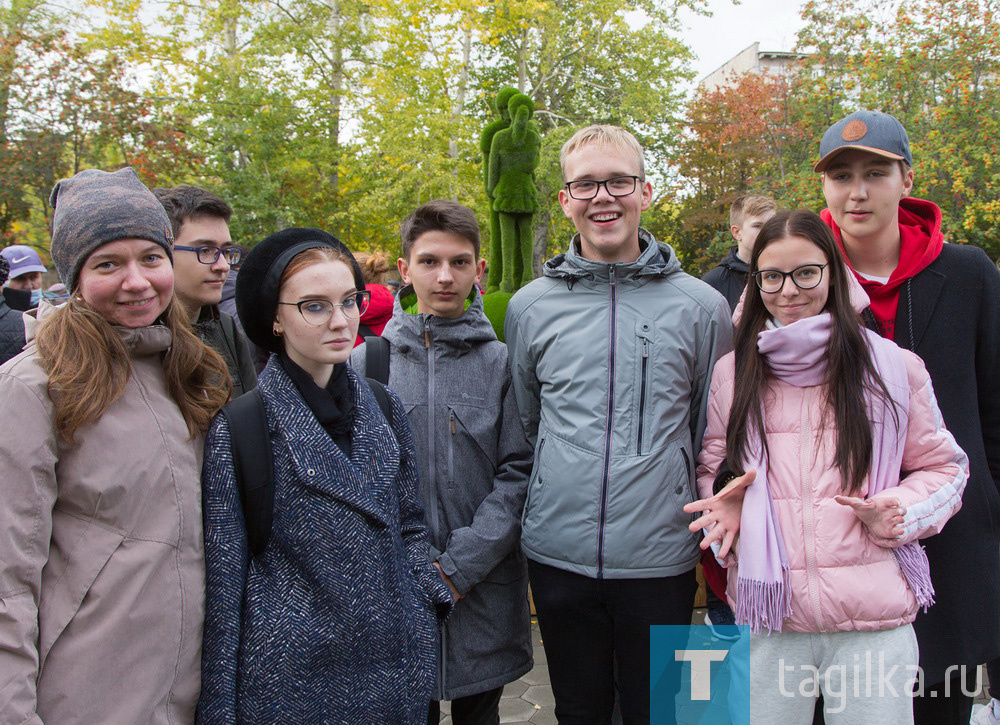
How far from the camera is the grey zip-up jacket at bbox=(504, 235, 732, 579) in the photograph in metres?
2.25

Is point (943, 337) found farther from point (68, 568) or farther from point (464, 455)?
point (68, 568)

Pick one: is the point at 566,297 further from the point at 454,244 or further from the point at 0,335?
the point at 0,335

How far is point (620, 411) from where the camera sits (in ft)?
7.52

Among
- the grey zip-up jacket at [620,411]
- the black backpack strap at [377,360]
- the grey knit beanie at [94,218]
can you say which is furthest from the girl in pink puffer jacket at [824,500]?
the grey knit beanie at [94,218]

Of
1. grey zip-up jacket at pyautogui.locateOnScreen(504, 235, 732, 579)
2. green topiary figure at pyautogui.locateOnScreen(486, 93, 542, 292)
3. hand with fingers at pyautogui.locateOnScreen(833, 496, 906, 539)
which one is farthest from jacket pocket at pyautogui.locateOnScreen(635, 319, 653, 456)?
green topiary figure at pyautogui.locateOnScreen(486, 93, 542, 292)

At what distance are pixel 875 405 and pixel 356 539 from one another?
1.50m

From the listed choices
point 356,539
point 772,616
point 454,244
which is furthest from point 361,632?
point 454,244

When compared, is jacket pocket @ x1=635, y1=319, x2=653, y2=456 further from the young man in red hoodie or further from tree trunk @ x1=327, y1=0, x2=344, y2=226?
tree trunk @ x1=327, y1=0, x2=344, y2=226

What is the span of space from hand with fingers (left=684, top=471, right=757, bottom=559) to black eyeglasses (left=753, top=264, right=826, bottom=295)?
596 millimetres

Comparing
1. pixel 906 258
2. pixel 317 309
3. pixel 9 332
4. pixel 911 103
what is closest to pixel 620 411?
pixel 317 309

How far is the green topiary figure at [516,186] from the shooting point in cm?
454

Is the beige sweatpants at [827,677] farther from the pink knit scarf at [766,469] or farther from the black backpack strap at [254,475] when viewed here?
the black backpack strap at [254,475]

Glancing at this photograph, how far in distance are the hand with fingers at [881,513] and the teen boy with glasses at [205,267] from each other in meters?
2.14

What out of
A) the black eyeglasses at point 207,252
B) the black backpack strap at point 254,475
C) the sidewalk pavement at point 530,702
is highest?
the black eyeglasses at point 207,252
